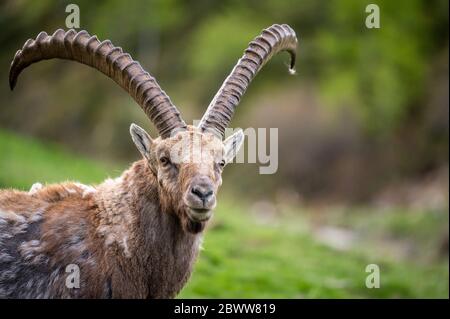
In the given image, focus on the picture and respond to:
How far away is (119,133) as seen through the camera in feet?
125

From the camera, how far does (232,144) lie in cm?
872

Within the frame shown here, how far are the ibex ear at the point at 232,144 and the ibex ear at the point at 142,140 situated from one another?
97 cm

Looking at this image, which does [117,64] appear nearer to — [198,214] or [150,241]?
[150,241]

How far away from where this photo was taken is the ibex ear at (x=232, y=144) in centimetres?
859

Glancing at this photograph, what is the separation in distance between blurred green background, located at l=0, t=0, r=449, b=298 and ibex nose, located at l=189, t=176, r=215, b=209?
46.5ft

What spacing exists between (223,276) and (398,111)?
22608mm

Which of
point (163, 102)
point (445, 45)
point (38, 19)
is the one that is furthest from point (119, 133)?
point (163, 102)

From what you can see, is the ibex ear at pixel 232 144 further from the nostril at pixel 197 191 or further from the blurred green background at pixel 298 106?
the blurred green background at pixel 298 106

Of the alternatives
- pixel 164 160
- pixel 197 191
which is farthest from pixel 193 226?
pixel 164 160

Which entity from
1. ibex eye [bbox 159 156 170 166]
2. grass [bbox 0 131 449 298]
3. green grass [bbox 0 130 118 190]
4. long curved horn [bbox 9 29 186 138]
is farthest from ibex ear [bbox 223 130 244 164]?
green grass [bbox 0 130 118 190]

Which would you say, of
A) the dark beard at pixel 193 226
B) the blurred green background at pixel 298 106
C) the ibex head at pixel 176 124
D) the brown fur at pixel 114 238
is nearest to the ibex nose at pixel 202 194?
the ibex head at pixel 176 124

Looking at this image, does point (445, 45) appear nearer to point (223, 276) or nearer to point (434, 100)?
point (434, 100)

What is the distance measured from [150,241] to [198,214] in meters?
0.98

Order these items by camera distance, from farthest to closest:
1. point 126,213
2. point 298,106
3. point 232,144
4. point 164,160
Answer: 1. point 298,106
2. point 232,144
3. point 126,213
4. point 164,160
